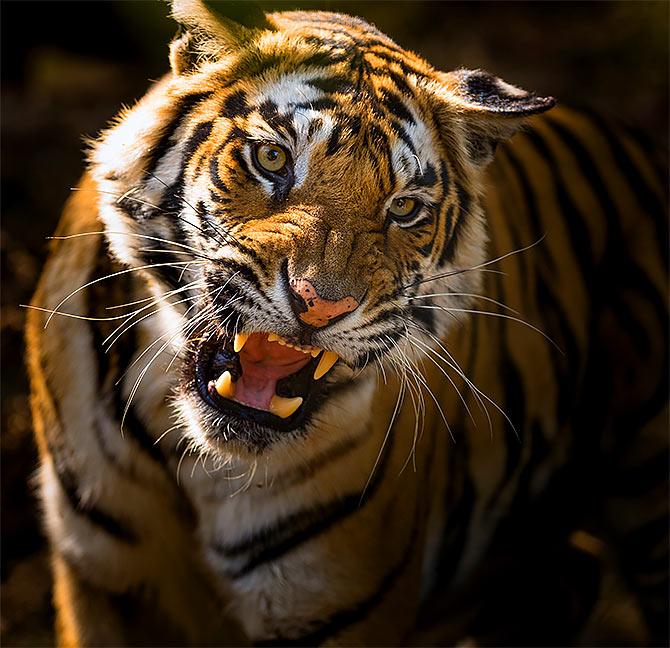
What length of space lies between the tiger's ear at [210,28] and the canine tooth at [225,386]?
54 cm

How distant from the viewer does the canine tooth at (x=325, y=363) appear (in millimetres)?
1768

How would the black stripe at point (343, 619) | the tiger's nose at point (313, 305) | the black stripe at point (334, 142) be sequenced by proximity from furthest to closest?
the black stripe at point (343, 619)
the black stripe at point (334, 142)
the tiger's nose at point (313, 305)

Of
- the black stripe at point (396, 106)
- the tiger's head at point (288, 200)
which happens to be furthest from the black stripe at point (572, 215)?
the black stripe at point (396, 106)

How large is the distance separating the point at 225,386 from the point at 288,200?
0.33 m

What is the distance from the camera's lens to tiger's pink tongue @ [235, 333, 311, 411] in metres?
1.77

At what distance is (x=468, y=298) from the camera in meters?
2.02

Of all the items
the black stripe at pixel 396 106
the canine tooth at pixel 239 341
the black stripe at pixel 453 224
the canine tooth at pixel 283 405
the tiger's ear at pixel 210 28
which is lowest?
the canine tooth at pixel 283 405

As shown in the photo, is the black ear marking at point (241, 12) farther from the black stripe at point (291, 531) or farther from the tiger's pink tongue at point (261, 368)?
the black stripe at point (291, 531)

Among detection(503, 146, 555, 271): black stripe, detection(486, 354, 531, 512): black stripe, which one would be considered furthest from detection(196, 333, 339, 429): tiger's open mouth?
detection(503, 146, 555, 271): black stripe

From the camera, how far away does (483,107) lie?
1813 millimetres

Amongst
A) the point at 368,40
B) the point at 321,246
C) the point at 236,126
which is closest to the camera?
the point at 321,246

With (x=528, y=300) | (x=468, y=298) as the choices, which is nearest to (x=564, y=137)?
(x=528, y=300)

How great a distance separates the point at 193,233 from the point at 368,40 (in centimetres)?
50

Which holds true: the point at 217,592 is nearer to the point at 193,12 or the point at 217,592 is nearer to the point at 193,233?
the point at 193,233
